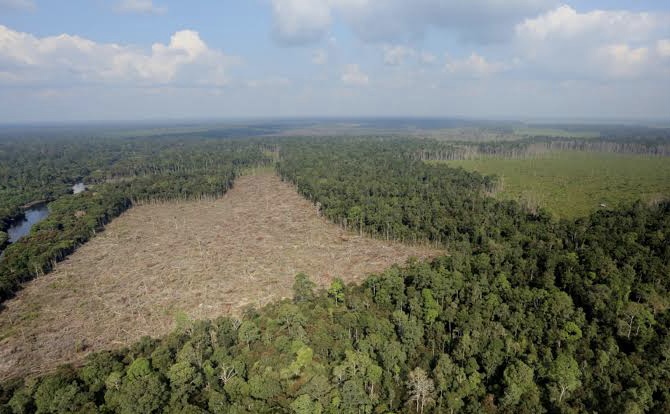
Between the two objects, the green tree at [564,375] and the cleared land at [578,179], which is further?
the cleared land at [578,179]

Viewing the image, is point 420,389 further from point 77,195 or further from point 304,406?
point 77,195

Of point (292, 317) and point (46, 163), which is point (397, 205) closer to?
point (292, 317)

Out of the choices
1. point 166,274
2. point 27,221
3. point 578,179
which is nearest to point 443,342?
point 166,274

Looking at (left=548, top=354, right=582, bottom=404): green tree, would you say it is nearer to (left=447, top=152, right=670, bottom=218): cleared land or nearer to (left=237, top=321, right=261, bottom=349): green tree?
(left=237, top=321, right=261, bottom=349): green tree

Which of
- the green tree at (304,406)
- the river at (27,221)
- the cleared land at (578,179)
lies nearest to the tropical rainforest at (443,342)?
the green tree at (304,406)

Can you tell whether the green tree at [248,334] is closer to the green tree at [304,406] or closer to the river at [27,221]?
the green tree at [304,406]
